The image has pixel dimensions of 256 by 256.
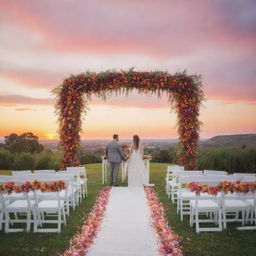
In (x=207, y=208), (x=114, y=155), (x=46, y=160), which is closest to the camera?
(x=207, y=208)

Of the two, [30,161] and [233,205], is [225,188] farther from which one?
[30,161]

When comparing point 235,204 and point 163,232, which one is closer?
point 163,232

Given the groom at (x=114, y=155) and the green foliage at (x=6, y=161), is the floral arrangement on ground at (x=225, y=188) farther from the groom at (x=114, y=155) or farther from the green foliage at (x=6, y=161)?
the green foliage at (x=6, y=161)

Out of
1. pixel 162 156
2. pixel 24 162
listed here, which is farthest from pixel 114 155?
pixel 162 156

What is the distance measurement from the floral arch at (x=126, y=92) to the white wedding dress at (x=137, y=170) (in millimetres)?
1688

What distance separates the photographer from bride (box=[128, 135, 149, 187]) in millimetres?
12805

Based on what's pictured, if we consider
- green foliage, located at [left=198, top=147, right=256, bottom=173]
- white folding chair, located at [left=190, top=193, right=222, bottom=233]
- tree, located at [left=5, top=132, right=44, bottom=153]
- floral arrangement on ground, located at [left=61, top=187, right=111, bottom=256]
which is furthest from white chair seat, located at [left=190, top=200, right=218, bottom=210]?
tree, located at [left=5, top=132, right=44, bottom=153]

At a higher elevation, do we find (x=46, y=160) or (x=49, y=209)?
(x=46, y=160)

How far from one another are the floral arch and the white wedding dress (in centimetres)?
169

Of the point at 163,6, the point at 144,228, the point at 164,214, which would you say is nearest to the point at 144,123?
the point at 163,6

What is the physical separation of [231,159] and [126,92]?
272 inches

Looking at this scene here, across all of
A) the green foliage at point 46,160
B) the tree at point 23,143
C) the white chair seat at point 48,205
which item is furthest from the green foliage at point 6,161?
the white chair seat at point 48,205

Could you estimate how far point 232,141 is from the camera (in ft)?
64.4

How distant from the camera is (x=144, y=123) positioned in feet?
59.3
